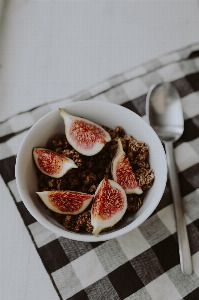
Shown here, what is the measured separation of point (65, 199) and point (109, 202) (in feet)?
0.38

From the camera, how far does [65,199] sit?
84 cm

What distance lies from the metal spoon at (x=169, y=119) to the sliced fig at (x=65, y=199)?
33 cm

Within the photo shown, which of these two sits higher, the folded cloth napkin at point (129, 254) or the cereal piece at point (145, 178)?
the cereal piece at point (145, 178)

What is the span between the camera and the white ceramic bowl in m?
0.79

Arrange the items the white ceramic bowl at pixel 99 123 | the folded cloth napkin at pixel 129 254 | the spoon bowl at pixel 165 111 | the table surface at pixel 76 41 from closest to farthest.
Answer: the white ceramic bowl at pixel 99 123
the folded cloth napkin at pixel 129 254
the spoon bowl at pixel 165 111
the table surface at pixel 76 41

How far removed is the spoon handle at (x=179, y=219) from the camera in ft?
3.10

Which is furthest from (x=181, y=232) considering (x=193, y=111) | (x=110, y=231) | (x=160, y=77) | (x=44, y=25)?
(x=44, y=25)

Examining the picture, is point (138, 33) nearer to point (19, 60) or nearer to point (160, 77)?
point (160, 77)

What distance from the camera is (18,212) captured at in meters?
1.00

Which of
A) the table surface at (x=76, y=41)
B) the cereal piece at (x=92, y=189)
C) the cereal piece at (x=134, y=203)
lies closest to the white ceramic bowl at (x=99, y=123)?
the cereal piece at (x=134, y=203)

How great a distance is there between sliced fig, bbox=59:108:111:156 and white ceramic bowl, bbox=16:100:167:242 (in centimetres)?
4

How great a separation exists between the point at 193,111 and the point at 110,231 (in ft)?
1.93

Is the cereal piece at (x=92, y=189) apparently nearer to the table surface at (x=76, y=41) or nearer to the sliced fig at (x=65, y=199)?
the sliced fig at (x=65, y=199)

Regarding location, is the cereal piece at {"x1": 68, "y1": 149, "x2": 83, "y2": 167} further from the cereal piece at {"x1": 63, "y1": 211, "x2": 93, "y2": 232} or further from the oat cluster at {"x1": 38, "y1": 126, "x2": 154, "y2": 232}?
the cereal piece at {"x1": 63, "y1": 211, "x2": 93, "y2": 232}
